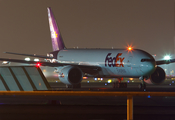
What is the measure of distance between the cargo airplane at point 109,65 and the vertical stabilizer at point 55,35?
488 cm

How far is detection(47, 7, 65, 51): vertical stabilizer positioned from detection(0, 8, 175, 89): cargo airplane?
4877 millimetres

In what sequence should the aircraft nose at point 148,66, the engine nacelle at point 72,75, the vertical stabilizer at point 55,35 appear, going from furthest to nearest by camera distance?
1. the vertical stabilizer at point 55,35
2. the engine nacelle at point 72,75
3. the aircraft nose at point 148,66

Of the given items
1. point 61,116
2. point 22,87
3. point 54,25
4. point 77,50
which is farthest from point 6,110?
point 54,25

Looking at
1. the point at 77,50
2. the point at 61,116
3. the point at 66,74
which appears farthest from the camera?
the point at 77,50

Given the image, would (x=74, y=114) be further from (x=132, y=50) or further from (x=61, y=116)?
(x=132, y=50)

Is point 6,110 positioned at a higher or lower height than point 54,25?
lower

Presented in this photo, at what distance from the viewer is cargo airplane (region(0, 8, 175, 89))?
102 ft

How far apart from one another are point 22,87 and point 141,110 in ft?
24.2

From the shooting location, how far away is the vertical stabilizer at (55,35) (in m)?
45.9

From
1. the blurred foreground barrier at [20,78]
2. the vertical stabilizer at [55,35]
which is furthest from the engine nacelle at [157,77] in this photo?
the blurred foreground barrier at [20,78]

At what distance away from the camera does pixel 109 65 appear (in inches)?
1353

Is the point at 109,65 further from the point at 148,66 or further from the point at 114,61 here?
the point at 148,66

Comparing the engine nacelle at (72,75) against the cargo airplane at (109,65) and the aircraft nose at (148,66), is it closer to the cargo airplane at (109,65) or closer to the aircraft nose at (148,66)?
the cargo airplane at (109,65)

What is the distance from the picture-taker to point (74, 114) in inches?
484
